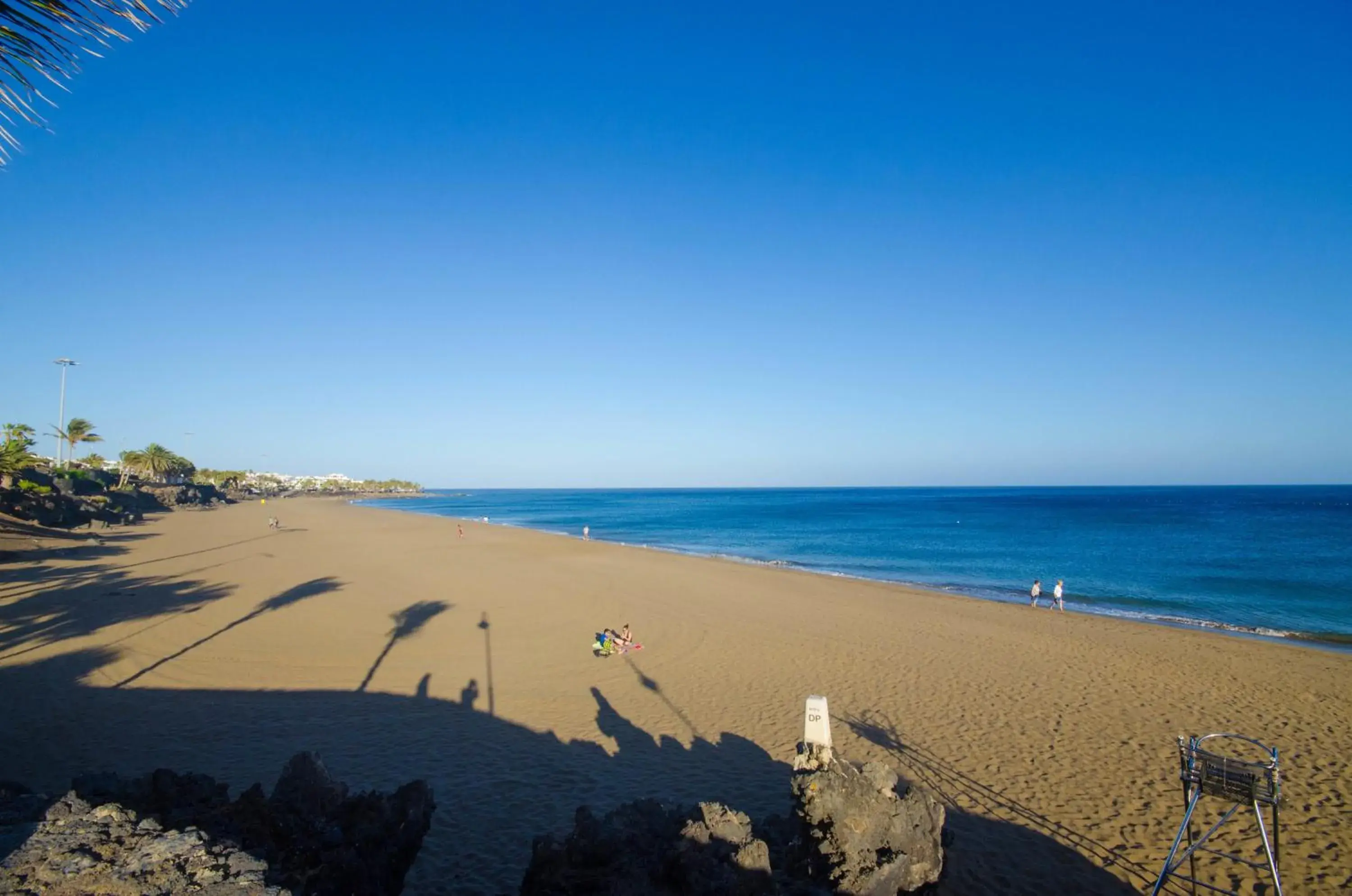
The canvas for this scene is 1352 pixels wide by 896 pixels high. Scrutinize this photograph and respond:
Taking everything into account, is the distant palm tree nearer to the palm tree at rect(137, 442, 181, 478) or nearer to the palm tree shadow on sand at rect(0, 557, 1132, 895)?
the palm tree at rect(137, 442, 181, 478)

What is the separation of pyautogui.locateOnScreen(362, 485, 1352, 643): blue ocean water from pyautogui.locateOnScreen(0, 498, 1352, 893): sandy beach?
309 inches

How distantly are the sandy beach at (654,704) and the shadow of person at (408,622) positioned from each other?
125 millimetres

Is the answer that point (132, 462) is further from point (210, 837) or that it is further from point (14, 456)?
point (210, 837)

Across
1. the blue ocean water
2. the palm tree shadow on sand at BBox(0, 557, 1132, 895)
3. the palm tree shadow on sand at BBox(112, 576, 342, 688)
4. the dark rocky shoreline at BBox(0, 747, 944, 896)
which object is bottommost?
the blue ocean water

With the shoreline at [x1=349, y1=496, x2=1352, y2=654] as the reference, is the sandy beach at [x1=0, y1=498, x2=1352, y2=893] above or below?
above

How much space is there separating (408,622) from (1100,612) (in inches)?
924

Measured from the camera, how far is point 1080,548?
158 ft

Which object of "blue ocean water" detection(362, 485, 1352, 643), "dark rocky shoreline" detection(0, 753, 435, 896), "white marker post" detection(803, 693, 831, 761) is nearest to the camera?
"dark rocky shoreline" detection(0, 753, 435, 896)

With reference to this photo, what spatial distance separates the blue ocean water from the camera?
85.4 ft

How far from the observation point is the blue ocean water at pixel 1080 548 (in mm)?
26016

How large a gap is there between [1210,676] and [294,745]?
17.9 meters

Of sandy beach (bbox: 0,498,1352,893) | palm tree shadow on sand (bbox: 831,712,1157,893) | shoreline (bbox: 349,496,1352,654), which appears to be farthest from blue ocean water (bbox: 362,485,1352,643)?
palm tree shadow on sand (bbox: 831,712,1157,893)

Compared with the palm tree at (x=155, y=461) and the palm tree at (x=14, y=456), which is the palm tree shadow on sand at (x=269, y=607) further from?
the palm tree at (x=155, y=461)

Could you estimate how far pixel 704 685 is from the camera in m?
13.1
